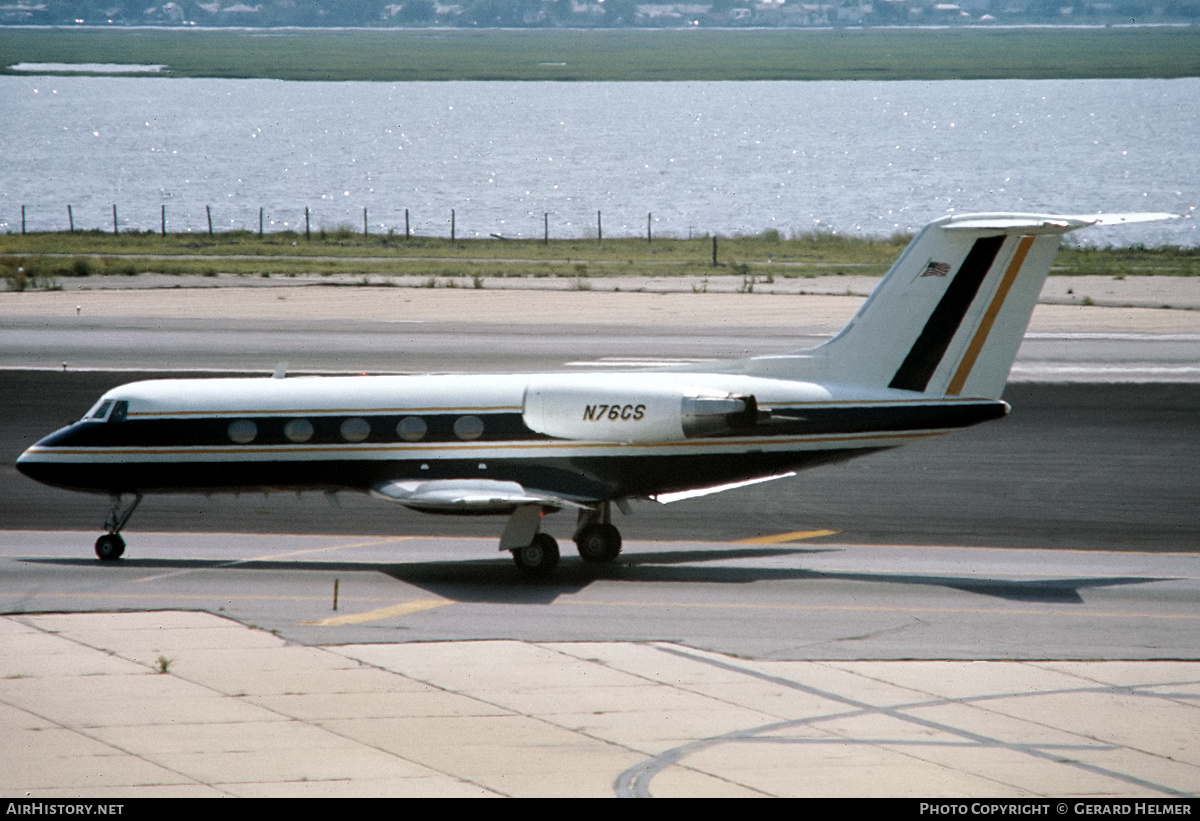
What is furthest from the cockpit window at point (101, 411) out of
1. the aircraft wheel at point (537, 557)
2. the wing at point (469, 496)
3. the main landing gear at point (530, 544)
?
the aircraft wheel at point (537, 557)

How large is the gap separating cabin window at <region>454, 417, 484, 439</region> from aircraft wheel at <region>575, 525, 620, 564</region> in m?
2.49

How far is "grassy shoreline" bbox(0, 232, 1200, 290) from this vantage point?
244ft

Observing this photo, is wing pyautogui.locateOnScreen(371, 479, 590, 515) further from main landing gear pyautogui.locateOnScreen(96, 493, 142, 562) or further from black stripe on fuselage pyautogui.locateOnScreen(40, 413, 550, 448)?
main landing gear pyautogui.locateOnScreen(96, 493, 142, 562)

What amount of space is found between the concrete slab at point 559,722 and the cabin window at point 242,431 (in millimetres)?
5751

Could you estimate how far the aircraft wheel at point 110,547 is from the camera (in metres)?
26.6

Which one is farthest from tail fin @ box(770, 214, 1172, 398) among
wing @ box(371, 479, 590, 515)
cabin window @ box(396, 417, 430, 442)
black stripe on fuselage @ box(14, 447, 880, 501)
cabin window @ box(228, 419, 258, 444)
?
cabin window @ box(228, 419, 258, 444)

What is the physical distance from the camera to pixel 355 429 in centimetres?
2639

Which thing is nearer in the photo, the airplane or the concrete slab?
the concrete slab

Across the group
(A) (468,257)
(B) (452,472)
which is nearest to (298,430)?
(B) (452,472)

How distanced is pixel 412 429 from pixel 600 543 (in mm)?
3705

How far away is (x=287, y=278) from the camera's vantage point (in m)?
71.6

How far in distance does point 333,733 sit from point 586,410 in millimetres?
9459
